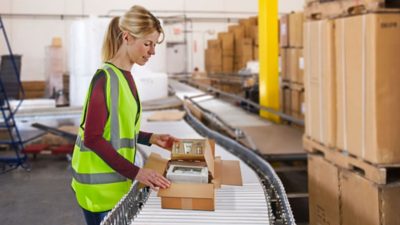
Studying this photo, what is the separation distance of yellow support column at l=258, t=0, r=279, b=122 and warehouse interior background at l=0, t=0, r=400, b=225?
1 cm

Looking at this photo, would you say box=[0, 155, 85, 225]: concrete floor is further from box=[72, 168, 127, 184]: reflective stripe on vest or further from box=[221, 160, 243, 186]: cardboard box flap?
box=[72, 168, 127, 184]: reflective stripe on vest

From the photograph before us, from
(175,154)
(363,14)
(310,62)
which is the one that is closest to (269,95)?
(310,62)

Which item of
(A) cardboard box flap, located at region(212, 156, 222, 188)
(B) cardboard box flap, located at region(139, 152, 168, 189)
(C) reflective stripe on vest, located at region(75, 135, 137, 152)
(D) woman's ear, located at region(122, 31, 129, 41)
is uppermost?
(D) woman's ear, located at region(122, 31, 129, 41)

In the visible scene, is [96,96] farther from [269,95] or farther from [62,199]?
[269,95]

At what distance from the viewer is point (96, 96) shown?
1.68 metres

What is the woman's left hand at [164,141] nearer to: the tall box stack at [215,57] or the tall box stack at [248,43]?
the tall box stack at [248,43]

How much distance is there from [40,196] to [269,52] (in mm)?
3260

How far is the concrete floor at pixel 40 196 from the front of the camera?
4.14 metres

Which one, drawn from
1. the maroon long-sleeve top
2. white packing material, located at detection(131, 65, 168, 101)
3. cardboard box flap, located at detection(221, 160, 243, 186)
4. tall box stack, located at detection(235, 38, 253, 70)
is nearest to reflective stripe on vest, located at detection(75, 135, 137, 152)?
the maroon long-sleeve top

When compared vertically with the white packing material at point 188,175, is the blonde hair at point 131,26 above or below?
above

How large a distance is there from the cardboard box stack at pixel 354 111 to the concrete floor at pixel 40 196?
2269 mm

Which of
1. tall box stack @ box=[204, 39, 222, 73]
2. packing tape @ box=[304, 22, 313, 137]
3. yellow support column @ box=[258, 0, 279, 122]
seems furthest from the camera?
tall box stack @ box=[204, 39, 222, 73]

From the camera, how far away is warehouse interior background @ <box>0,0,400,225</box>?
202 centimetres

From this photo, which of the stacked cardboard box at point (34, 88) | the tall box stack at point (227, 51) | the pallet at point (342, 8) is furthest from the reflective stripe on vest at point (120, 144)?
the stacked cardboard box at point (34, 88)
